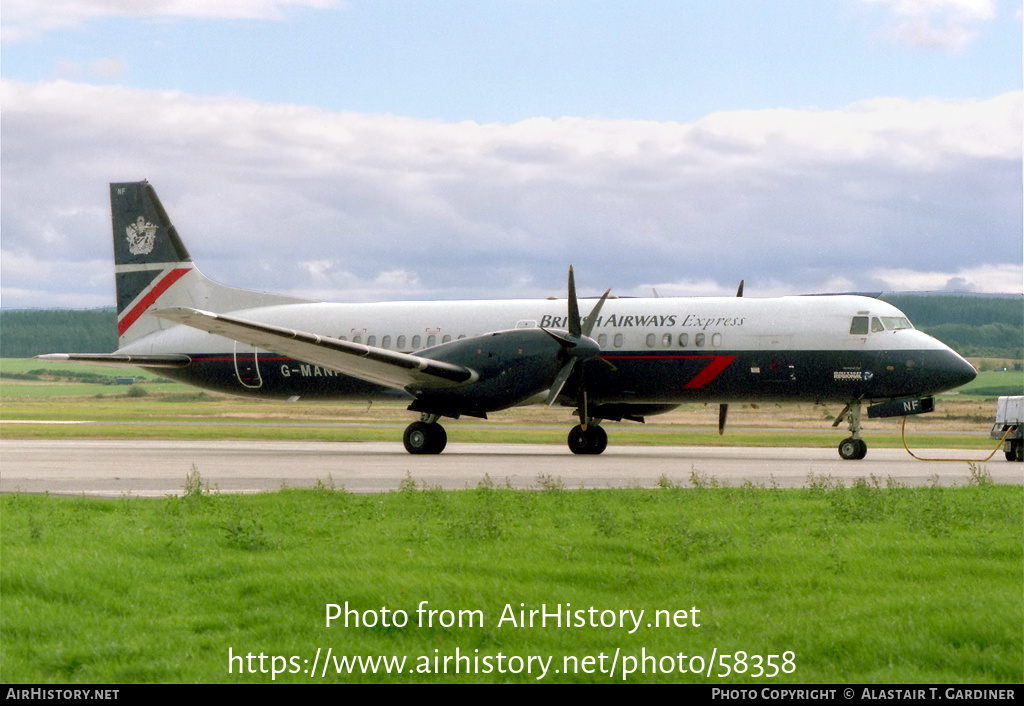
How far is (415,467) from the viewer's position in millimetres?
23828

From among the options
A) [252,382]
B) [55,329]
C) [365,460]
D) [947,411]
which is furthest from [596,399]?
[55,329]

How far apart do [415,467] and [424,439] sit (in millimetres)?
5384

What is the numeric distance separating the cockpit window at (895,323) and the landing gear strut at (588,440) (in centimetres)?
808

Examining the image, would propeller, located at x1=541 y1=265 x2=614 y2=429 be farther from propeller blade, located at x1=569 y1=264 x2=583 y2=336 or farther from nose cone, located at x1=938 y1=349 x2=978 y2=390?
nose cone, located at x1=938 y1=349 x2=978 y2=390

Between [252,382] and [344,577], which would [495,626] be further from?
[252,382]

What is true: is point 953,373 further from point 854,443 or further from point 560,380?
point 560,380

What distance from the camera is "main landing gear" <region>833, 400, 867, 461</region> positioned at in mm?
27172

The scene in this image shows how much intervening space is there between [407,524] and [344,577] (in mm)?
3415

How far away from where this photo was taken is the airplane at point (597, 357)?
2727 cm

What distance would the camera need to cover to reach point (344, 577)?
969 cm

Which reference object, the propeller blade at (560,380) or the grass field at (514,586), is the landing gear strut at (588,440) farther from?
the grass field at (514,586)

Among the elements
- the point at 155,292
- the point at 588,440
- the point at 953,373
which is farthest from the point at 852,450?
the point at 155,292

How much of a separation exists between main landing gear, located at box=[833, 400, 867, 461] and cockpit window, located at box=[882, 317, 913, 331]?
209cm

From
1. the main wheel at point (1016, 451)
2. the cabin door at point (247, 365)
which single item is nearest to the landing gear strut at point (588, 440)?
the cabin door at point (247, 365)
